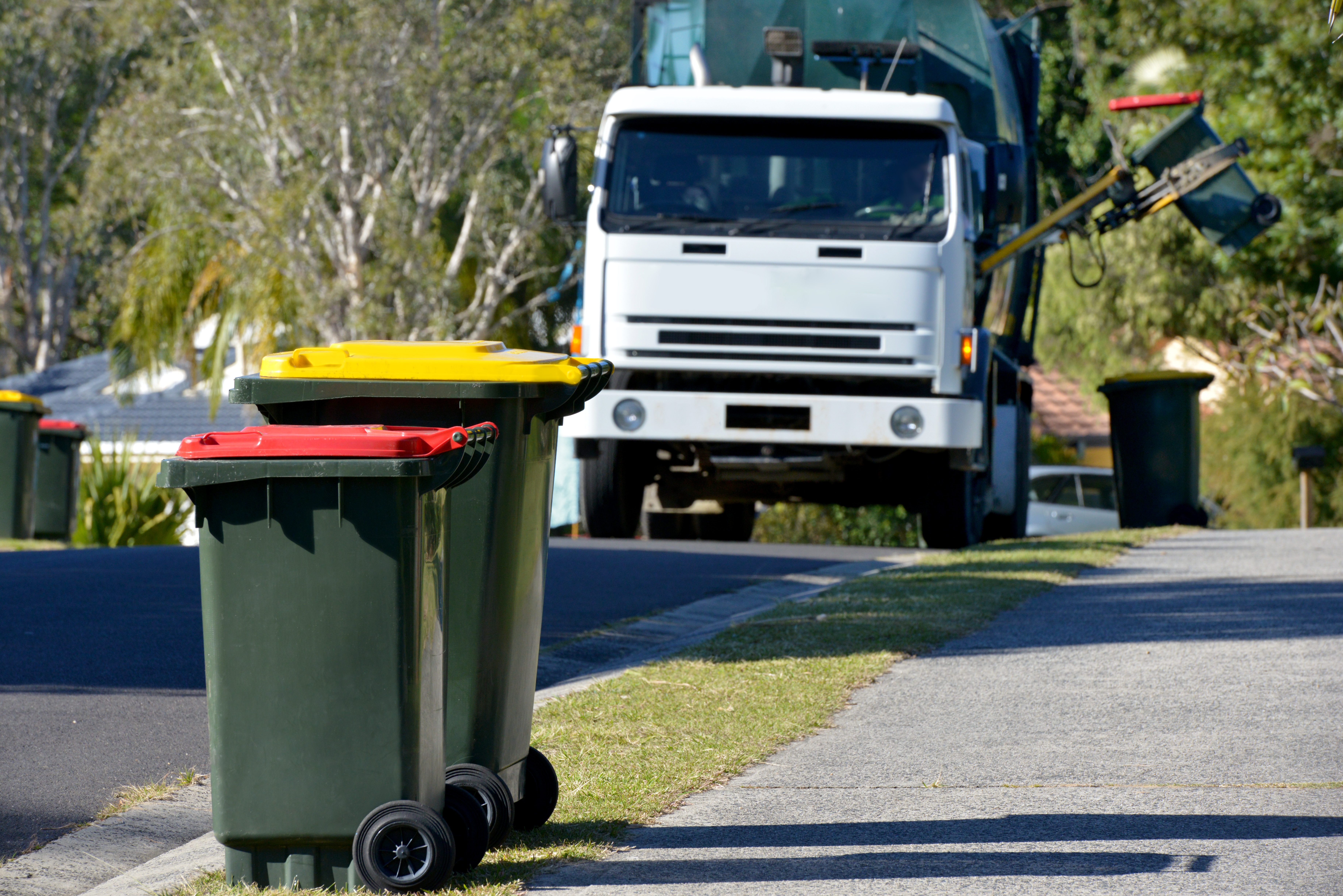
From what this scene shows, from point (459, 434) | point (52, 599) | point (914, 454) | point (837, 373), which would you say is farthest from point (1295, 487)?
point (459, 434)

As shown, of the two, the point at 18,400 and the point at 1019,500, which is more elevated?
the point at 18,400

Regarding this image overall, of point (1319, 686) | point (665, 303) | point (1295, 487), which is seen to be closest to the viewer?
point (1319, 686)

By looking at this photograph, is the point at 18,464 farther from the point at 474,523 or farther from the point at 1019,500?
the point at 474,523

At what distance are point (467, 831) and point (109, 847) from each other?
3.12 ft

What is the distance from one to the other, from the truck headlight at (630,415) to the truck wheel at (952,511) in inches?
94.1

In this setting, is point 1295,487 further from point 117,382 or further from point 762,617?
point 117,382

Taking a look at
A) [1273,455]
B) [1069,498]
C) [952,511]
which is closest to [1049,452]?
[1273,455]

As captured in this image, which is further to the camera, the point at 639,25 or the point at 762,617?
the point at 639,25

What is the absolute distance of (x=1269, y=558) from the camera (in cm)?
1018

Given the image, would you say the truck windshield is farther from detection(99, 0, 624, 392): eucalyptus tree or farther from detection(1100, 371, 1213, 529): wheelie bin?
detection(99, 0, 624, 392): eucalyptus tree

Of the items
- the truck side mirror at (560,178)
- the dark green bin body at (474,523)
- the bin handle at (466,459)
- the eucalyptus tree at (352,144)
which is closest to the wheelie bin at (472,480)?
the dark green bin body at (474,523)

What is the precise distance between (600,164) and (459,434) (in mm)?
7052

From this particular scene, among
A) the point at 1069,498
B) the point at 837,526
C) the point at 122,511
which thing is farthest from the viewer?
the point at 837,526

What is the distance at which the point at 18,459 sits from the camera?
1216 cm
